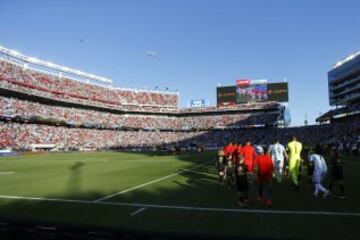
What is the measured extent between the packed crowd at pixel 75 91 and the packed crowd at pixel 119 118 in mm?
2854

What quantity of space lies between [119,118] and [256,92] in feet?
127

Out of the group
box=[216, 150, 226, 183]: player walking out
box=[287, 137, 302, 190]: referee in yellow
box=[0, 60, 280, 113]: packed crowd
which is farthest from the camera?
box=[0, 60, 280, 113]: packed crowd

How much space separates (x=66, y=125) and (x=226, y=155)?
7359 cm

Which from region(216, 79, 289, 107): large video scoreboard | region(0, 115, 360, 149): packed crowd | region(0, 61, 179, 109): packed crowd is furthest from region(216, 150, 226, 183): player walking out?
region(216, 79, 289, 107): large video scoreboard

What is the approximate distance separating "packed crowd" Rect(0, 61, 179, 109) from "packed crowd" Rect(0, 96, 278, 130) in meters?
2.85

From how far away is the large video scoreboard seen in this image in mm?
89938

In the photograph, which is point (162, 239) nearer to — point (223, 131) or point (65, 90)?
point (65, 90)

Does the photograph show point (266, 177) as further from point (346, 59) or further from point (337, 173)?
point (346, 59)

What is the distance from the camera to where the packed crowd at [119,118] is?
7419cm

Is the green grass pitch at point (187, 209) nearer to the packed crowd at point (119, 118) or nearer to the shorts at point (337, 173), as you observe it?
the shorts at point (337, 173)

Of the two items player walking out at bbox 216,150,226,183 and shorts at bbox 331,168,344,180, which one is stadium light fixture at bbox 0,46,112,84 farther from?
shorts at bbox 331,168,344,180

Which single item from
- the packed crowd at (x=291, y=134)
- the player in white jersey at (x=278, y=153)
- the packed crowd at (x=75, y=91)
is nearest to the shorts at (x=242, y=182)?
the player in white jersey at (x=278, y=153)

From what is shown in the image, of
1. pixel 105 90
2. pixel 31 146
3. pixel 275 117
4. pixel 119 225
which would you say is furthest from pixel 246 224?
pixel 105 90

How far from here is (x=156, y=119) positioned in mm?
112312
